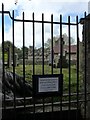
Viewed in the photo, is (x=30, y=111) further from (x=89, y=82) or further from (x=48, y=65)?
(x=89, y=82)

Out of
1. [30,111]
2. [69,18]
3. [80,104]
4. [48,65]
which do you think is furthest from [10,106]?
[69,18]

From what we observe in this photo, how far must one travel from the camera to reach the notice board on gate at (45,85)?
15.1ft

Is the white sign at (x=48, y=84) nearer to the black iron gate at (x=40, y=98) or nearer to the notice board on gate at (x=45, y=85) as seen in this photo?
the notice board on gate at (x=45, y=85)

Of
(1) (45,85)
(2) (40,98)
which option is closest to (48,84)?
(1) (45,85)

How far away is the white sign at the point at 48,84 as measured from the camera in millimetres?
4629

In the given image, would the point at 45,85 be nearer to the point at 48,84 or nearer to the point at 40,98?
the point at 48,84

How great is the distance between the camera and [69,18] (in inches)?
Result: 193

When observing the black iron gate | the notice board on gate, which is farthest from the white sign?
the black iron gate

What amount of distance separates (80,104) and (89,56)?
1031 mm

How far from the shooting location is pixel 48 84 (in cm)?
465

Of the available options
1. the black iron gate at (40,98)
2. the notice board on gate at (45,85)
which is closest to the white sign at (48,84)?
the notice board on gate at (45,85)

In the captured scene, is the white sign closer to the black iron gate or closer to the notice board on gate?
the notice board on gate

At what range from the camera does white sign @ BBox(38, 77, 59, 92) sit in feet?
15.2

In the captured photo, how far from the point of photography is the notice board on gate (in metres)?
4.61
